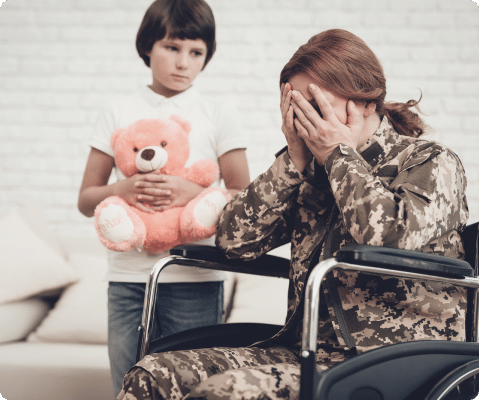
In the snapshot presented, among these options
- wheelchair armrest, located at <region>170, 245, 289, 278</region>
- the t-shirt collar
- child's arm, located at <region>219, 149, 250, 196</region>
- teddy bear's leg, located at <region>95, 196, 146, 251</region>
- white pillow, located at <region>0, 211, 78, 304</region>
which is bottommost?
white pillow, located at <region>0, 211, 78, 304</region>

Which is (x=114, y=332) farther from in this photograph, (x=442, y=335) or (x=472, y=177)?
(x=472, y=177)

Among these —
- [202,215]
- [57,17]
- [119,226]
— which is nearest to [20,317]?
[119,226]

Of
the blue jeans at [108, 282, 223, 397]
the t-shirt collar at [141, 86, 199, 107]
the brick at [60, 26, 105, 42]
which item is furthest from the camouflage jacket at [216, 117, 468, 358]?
the brick at [60, 26, 105, 42]

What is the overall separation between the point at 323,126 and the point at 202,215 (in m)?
0.34

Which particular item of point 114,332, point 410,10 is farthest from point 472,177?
point 114,332

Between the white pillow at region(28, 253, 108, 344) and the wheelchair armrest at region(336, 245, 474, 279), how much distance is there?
1217mm

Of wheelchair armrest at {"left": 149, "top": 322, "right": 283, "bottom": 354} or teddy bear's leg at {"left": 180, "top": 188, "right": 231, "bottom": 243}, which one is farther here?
teddy bear's leg at {"left": 180, "top": 188, "right": 231, "bottom": 243}

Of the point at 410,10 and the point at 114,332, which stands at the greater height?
the point at 410,10

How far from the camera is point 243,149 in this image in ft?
4.07

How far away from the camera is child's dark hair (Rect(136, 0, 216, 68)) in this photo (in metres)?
1.16

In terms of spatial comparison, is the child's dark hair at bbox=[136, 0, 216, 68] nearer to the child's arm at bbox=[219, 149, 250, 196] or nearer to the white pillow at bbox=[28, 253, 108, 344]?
the child's arm at bbox=[219, 149, 250, 196]

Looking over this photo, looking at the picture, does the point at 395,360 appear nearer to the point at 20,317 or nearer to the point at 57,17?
the point at 20,317

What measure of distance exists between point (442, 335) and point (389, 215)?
24 centimetres

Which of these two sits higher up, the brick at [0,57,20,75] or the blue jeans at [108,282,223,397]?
the brick at [0,57,20,75]
